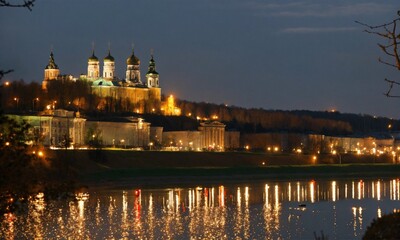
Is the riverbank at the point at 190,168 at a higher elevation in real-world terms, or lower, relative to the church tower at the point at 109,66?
lower

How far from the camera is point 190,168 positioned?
78.4 m

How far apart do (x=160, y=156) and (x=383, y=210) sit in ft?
167

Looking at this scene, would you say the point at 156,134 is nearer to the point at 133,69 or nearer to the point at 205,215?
the point at 133,69

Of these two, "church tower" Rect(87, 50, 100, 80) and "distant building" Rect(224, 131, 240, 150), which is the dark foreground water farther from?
"church tower" Rect(87, 50, 100, 80)

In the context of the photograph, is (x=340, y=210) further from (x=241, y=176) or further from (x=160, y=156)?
(x=160, y=156)

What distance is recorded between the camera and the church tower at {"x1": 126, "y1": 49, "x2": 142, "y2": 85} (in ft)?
472

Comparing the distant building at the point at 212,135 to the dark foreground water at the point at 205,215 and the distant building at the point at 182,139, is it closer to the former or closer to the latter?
the distant building at the point at 182,139

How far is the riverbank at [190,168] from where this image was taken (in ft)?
219

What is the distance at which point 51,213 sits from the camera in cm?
3581

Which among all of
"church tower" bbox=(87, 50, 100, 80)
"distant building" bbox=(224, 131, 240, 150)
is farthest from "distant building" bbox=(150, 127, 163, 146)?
"church tower" bbox=(87, 50, 100, 80)

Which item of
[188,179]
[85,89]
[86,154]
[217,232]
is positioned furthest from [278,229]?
[85,89]

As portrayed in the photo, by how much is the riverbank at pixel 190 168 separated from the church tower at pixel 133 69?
159ft

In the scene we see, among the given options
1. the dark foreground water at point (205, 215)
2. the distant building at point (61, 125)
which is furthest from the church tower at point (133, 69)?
the dark foreground water at point (205, 215)

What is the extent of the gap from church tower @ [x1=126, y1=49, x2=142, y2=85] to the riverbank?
48.5m
